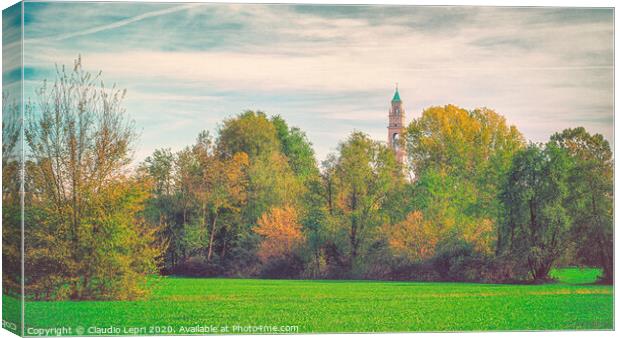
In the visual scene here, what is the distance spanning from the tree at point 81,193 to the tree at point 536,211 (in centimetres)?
993

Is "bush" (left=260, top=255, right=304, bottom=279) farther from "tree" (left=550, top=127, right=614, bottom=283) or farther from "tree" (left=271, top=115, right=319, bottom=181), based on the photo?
"tree" (left=550, top=127, right=614, bottom=283)

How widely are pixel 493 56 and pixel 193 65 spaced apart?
6.49 m

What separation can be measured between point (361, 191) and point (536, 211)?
6243mm

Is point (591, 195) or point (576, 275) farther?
point (576, 275)

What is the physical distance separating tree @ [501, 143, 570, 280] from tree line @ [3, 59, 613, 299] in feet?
0.13

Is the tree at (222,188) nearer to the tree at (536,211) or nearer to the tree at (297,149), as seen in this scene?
the tree at (297,149)

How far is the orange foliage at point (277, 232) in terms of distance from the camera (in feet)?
102

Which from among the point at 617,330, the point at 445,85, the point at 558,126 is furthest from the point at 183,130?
the point at 617,330

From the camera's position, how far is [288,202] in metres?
32.0

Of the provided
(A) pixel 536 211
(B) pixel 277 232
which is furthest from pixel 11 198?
(A) pixel 536 211

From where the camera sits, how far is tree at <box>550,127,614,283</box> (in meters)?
27.2

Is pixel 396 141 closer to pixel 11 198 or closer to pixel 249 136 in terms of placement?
pixel 249 136

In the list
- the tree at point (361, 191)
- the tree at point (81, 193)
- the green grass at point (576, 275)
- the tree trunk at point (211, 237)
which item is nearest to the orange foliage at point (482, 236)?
the green grass at point (576, 275)

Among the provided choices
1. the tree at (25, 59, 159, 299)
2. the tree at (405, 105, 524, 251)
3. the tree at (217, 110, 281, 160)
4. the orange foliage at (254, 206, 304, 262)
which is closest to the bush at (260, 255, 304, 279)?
the orange foliage at (254, 206, 304, 262)
